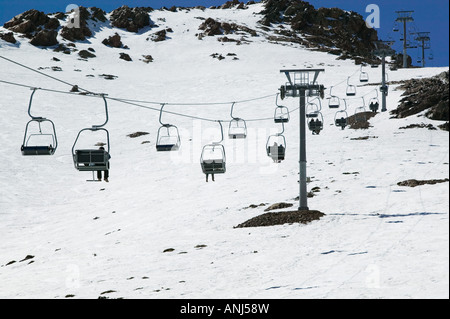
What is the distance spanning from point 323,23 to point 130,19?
53.3 meters

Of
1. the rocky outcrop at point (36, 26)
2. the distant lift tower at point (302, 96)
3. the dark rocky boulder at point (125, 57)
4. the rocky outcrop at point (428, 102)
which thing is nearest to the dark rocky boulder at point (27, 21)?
the rocky outcrop at point (36, 26)

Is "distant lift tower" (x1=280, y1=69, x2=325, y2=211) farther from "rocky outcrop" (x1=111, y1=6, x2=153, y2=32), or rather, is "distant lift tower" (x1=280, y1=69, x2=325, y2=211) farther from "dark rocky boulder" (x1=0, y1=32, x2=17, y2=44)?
"rocky outcrop" (x1=111, y1=6, x2=153, y2=32)

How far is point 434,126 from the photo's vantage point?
42219 mm

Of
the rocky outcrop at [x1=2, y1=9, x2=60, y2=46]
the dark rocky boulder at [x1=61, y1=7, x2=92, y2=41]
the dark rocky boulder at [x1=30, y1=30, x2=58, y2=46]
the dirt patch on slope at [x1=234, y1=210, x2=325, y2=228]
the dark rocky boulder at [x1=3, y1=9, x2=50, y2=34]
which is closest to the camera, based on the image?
the dirt patch on slope at [x1=234, y1=210, x2=325, y2=228]

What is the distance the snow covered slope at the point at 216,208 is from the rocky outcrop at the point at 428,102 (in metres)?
2.01

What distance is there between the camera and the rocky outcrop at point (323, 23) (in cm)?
13550

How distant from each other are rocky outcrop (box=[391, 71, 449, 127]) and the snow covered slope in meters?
2.01

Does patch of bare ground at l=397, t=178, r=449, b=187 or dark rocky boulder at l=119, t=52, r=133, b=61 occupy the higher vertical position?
dark rocky boulder at l=119, t=52, r=133, b=61

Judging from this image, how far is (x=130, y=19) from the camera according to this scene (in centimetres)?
13475

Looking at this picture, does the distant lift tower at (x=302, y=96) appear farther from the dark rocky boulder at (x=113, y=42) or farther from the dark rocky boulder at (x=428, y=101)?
the dark rocky boulder at (x=113, y=42)

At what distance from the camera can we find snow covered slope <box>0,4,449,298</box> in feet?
46.6

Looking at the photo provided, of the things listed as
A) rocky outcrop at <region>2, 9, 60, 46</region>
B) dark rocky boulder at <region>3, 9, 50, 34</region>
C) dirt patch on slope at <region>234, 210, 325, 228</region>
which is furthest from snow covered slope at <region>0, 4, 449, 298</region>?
dark rocky boulder at <region>3, 9, 50, 34</region>
